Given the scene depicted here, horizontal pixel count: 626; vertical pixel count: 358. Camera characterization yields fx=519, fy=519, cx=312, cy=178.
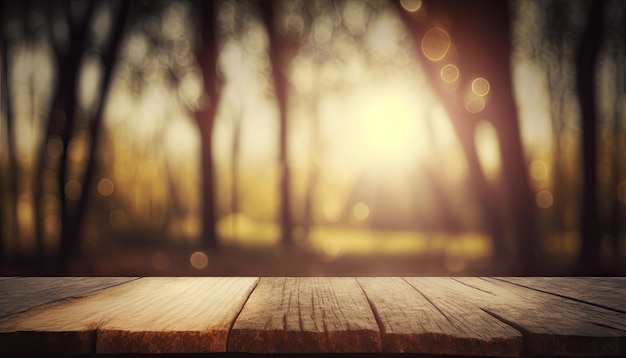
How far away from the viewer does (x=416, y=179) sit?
49.4 ft

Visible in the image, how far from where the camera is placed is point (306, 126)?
1380 cm

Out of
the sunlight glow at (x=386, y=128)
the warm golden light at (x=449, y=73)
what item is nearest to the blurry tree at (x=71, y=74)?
the warm golden light at (x=449, y=73)

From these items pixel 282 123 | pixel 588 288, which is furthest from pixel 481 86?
pixel 282 123

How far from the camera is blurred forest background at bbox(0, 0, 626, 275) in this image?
530 cm

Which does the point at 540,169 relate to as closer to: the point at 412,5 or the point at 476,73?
the point at 476,73

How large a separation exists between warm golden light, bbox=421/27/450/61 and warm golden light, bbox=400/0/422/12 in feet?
0.89

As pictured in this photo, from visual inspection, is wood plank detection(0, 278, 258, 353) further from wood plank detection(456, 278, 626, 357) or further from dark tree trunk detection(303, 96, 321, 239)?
dark tree trunk detection(303, 96, 321, 239)

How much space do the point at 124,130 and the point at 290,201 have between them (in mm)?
4201

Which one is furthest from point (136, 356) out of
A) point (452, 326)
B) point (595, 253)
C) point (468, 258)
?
point (468, 258)

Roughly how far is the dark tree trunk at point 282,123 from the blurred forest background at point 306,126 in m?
0.04

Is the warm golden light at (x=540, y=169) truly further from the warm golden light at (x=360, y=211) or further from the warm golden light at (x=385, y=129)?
the warm golden light at (x=360, y=211)

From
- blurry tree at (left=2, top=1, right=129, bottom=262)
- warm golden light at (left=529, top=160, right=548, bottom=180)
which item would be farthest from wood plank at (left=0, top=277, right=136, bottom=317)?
warm golden light at (left=529, top=160, right=548, bottom=180)

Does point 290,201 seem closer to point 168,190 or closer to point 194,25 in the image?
point 194,25

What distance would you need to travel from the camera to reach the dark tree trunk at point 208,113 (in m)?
9.42
